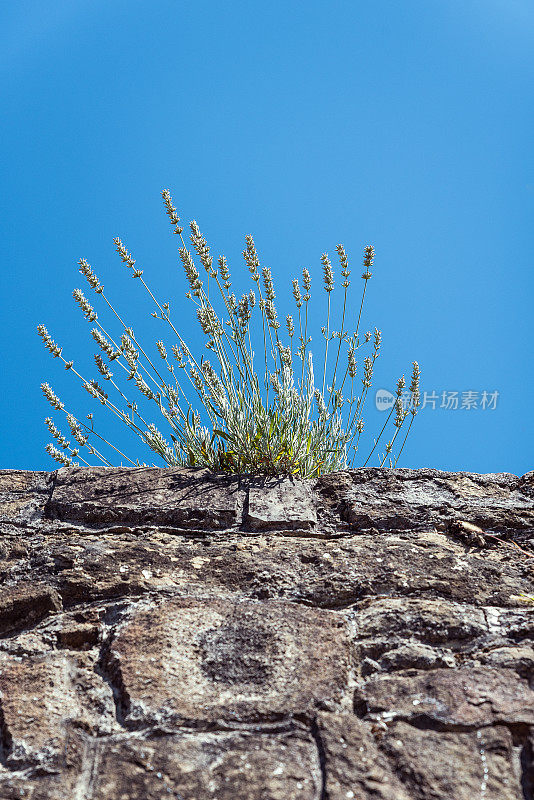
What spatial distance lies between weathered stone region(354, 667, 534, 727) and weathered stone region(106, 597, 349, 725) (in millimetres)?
75

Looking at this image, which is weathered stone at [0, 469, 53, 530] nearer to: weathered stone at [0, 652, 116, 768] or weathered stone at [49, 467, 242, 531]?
weathered stone at [49, 467, 242, 531]

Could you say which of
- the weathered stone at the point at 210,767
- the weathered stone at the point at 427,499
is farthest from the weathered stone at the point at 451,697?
the weathered stone at the point at 427,499

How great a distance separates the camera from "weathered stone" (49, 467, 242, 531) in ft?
5.82

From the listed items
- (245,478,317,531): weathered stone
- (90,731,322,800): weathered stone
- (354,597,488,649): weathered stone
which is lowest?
(90,731,322,800): weathered stone

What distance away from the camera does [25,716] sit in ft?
4.24

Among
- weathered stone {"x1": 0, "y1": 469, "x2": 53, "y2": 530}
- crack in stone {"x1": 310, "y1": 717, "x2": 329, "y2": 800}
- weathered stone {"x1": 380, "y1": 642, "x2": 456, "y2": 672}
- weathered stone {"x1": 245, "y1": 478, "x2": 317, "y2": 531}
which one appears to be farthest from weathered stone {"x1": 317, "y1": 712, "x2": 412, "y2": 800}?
weathered stone {"x1": 0, "y1": 469, "x2": 53, "y2": 530}

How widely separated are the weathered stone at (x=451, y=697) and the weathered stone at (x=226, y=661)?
0.25ft

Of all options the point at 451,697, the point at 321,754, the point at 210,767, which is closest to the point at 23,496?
the point at 210,767

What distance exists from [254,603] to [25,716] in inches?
20.3

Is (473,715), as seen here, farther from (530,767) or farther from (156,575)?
(156,575)

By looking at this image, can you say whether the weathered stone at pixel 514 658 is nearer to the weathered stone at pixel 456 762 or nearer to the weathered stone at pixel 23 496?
the weathered stone at pixel 456 762

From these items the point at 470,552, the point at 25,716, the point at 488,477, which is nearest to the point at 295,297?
the point at 488,477

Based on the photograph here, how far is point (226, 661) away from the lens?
139 cm

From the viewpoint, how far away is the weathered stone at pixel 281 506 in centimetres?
176
